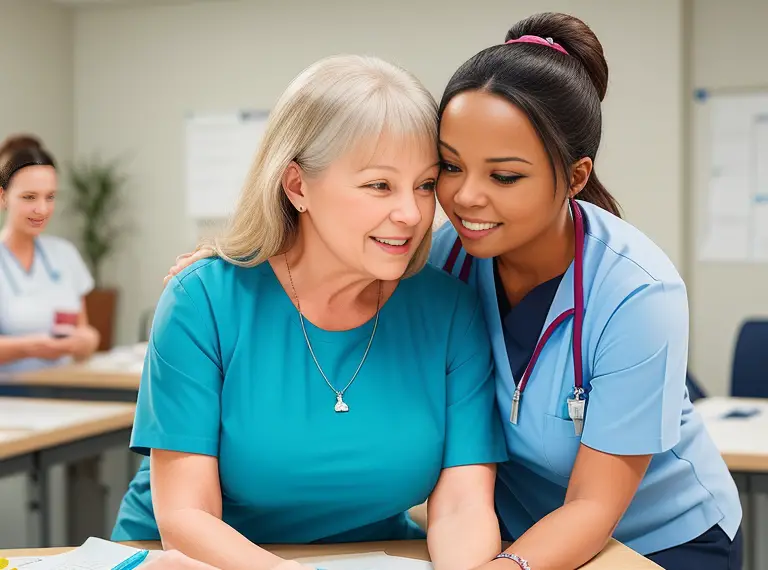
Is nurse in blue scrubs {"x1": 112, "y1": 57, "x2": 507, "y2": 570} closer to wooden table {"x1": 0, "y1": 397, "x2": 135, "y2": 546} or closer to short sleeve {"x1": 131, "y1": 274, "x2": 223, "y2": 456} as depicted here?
short sleeve {"x1": 131, "y1": 274, "x2": 223, "y2": 456}

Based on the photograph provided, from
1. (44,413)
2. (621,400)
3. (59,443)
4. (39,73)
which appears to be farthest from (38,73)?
(621,400)

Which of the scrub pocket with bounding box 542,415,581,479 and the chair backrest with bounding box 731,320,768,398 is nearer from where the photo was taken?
the scrub pocket with bounding box 542,415,581,479

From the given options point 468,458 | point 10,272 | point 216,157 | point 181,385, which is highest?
point 216,157

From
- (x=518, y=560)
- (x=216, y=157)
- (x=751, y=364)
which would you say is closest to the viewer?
(x=518, y=560)

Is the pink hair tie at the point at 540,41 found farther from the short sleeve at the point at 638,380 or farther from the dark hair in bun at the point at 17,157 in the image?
the dark hair in bun at the point at 17,157

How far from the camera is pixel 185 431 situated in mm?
1234

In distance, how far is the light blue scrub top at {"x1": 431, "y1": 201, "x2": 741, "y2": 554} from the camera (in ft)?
4.15

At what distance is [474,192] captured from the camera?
129cm

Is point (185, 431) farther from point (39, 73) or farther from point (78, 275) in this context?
point (39, 73)

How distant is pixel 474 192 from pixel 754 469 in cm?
146

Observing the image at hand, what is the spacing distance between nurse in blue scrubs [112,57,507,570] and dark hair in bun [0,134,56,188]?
0.26 m

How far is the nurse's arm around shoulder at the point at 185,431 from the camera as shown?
3.95 ft

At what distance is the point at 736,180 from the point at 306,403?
15.4 feet

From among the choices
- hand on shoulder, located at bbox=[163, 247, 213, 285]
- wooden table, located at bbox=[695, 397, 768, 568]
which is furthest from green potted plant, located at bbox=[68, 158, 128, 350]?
hand on shoulder, located at bbox=[163, 247, 213, 285]
